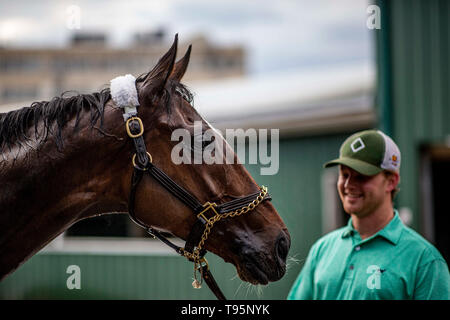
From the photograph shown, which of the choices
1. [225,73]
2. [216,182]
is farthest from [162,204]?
[225,73]

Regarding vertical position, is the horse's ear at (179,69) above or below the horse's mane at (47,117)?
above

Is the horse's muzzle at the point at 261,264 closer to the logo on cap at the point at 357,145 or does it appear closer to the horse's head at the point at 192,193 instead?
the horse's head at the point at 192,193

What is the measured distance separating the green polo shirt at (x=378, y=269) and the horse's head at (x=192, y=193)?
0.48m

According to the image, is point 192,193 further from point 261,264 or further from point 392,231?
point 392,231

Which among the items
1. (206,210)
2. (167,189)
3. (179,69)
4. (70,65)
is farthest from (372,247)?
(70,65)

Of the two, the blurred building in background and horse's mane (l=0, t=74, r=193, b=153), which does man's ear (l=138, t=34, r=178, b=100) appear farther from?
the blurred building in background

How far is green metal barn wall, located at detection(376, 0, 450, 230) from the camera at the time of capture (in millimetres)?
6547

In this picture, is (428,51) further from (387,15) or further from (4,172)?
(4,172)

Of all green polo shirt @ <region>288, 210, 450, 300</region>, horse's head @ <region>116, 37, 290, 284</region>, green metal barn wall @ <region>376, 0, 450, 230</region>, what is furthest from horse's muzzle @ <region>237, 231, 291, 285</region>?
green metal barn wall @ <region>376, 0, 450, 230</region>

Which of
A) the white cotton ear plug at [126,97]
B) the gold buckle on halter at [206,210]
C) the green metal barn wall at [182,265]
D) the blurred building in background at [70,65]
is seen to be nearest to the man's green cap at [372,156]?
the gold buckle on halter at [206,210]

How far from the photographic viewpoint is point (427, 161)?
21.7ft

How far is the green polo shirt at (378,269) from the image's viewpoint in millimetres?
2275

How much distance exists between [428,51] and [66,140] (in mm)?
5956

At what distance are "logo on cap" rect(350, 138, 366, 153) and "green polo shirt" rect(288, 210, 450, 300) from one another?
1.35ft
